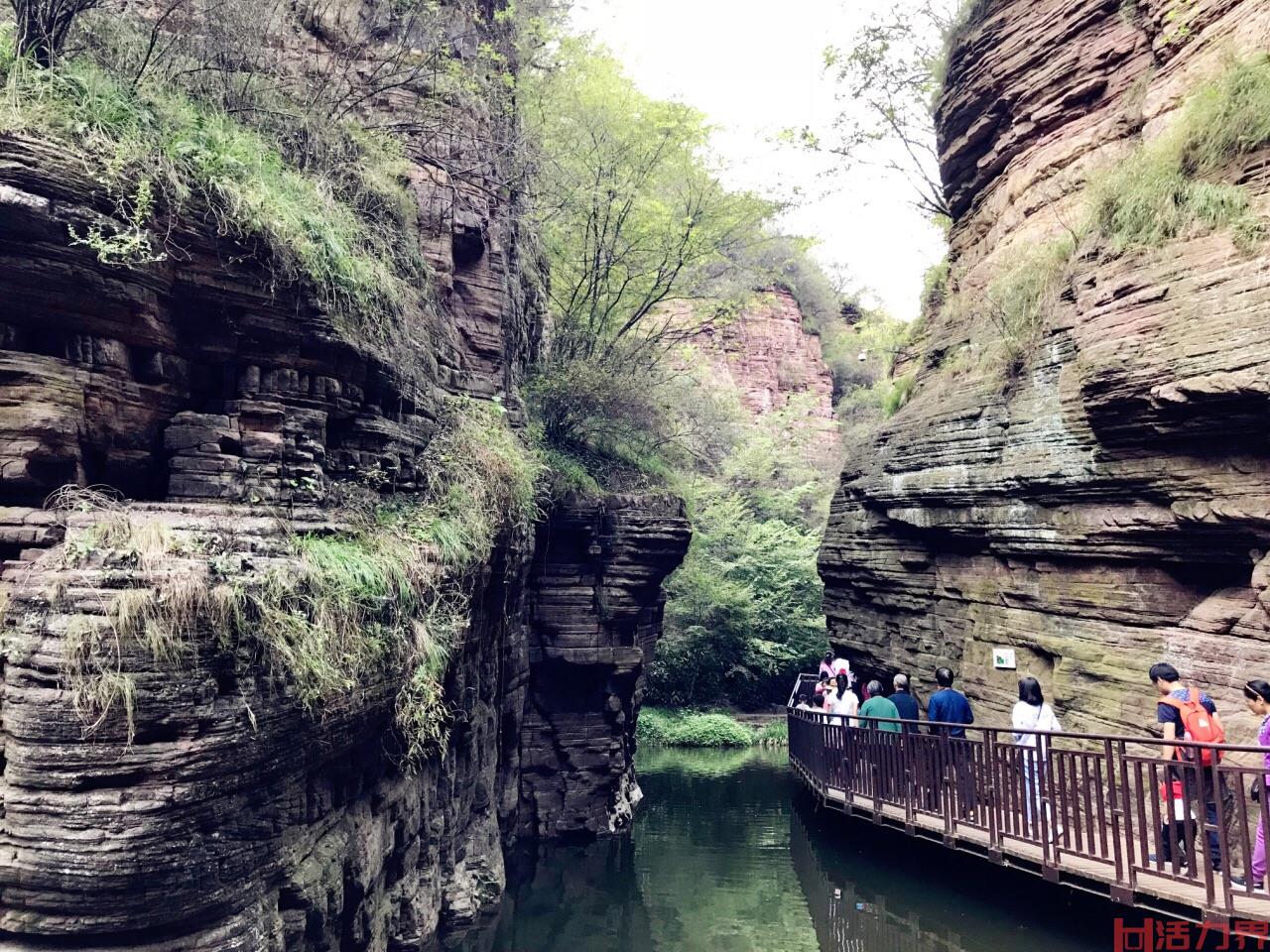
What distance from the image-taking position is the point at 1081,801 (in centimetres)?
773

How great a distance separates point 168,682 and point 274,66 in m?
7.28

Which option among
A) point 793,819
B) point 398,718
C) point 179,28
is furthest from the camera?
point 793,819

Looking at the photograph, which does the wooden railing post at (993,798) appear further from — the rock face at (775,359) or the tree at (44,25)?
the rock face at (775,359)

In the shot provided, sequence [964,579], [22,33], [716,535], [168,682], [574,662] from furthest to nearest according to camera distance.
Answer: [716,535] < [574,662] < [964,579] < [22,33] < [168,682]

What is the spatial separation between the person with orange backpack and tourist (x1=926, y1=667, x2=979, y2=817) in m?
1.91

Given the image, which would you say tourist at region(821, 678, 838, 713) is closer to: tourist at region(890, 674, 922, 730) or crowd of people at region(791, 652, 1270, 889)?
tourist at region(890, 674, 922, 730)

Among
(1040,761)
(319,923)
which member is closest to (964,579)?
(1040,761)

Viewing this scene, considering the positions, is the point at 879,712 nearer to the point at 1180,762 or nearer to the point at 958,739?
the point at 958,739

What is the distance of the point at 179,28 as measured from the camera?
316 inches

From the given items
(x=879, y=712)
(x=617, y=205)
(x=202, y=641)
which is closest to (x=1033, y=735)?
(x=879, y=712)

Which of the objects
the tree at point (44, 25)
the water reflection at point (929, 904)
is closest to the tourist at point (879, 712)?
the water reflection at point (929, 904)

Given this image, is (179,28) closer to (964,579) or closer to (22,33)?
(22,33)

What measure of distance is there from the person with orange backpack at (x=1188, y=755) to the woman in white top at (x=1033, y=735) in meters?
1.00

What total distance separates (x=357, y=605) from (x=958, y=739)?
616 cm
